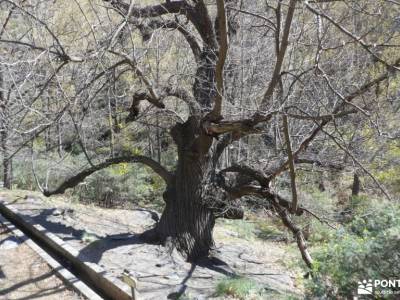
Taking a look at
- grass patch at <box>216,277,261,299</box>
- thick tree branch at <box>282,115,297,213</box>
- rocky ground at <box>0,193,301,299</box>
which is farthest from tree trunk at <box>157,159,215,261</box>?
thick tree branch at <box>282,115,297,213</box>

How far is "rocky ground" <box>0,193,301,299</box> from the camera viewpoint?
24.7 feet

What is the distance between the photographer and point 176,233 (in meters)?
9.03

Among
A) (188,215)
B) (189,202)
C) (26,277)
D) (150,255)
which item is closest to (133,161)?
(189,202)

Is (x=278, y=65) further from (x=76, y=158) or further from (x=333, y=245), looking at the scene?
(x=76, y=158)

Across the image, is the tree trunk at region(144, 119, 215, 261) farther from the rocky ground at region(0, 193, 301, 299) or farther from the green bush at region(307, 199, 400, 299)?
the green bush at region(307, 199, 400, 299)

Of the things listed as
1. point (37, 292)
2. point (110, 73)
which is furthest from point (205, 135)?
point (37, 292)

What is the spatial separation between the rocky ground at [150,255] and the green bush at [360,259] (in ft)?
9.79

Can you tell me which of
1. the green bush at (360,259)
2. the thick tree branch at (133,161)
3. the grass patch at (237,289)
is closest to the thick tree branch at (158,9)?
the thick tree branch at (133,161)

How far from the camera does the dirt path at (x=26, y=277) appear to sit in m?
6.42

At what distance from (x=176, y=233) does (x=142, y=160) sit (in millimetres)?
1591

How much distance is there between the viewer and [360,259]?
3668 millimetres

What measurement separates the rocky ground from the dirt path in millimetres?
758

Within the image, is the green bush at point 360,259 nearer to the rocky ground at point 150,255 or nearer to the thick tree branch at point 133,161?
the rocky ground at point 150,255

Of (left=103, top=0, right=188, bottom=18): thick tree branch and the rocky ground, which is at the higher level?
(left=103, top=0, right=188, bottom=18): thick tree branch
